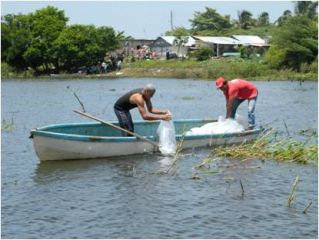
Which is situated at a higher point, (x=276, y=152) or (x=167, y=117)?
(x=167, y=117)

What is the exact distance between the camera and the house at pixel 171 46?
84.7m

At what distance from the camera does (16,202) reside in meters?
10.0

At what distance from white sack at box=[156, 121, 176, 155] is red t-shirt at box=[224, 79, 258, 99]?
2.40m

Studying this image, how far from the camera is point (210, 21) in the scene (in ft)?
352

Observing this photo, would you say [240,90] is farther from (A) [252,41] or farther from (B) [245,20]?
(B) [245,20]

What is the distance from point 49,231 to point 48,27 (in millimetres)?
68312

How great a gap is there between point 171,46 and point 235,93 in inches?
2851

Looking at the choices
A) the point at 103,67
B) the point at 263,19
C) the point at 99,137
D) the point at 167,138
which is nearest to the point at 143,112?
the point at 167,138

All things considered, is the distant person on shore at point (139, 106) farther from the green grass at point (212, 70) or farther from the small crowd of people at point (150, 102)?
the green grass at point (212, 70)

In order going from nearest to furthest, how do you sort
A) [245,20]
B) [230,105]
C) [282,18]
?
[230,105] < [282,18] < [245,20]

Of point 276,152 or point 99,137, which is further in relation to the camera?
point 276,152

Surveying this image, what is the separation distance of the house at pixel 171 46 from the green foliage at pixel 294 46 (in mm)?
22554

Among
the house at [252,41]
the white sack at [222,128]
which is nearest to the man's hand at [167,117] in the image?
the white sack at [222,128]

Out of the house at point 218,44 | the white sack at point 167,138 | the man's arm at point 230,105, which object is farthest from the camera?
the house at point 218,44
